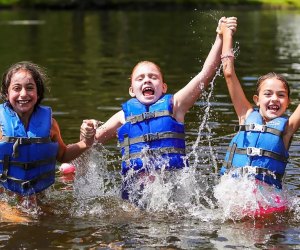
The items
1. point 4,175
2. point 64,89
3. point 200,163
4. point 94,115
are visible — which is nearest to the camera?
point 4,175

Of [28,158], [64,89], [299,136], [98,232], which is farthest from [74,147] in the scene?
[64,89]

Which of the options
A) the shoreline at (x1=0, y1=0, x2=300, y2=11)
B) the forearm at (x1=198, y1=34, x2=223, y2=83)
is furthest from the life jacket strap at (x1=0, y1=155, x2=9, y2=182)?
the shoreline at (x1=0, y1=0, x2=300, y2=11)

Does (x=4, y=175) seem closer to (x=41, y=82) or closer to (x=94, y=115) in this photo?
(x=41, y=82)

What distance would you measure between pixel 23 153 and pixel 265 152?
304 cm

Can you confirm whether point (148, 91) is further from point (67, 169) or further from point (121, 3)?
point (121, 3)

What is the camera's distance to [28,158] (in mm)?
8719

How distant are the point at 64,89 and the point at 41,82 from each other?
11.1 metres

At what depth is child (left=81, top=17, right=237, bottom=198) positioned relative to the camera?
910 centimetres

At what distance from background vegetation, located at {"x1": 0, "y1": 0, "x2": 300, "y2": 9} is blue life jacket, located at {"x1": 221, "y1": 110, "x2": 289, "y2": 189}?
274 feet

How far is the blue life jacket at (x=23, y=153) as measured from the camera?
8.67 metres

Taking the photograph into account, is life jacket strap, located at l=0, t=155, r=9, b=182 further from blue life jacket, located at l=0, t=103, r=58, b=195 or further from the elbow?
the elbow

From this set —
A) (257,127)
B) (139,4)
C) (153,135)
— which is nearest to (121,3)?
(139,4)

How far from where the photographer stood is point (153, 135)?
915 cm

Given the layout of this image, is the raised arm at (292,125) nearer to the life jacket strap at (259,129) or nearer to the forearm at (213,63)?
the life jacket strap at (259,129)
